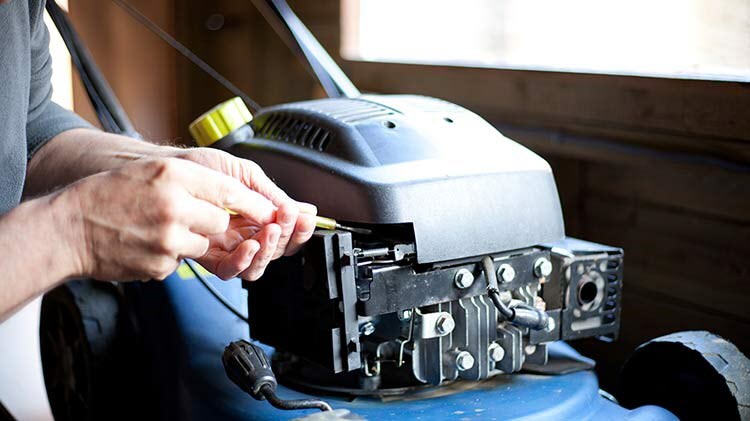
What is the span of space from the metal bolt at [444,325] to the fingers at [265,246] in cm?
21

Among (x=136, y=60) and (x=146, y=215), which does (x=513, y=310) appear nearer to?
(x=146, y=215)

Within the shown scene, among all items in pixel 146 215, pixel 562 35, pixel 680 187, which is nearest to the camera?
pixel 146 215

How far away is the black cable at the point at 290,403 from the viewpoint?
87 cm

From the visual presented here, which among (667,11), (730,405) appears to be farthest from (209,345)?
(667,11)

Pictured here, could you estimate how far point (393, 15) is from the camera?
2.17 meters

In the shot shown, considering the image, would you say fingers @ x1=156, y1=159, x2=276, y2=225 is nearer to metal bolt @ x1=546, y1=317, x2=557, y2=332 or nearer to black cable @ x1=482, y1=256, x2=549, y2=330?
black cable @ x1=482, y1=256, x2=549, y2=330

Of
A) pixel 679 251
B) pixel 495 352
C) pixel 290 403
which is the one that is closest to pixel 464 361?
pixel 495 352

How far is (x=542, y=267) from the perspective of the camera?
3.19 feet

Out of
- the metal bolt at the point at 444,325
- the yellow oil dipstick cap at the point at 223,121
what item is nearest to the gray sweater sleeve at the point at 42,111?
the yellow oil dipstick cap at the point at 223,121

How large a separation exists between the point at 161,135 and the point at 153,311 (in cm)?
184

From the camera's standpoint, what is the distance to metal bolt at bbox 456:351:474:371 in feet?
3.06

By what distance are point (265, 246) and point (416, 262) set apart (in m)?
0.17

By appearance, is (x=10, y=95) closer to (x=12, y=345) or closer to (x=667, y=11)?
(x=667, y=11)

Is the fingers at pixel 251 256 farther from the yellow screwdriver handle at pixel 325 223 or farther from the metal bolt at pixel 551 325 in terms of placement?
the metal bolt at pixel 551 325
